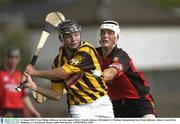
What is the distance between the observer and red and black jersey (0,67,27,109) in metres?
14.2

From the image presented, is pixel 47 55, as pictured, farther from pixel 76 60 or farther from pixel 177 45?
pixel 76 60

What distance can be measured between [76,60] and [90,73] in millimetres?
220


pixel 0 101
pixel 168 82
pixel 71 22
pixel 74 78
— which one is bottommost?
pixel 168 82

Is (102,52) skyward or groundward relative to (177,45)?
skyward

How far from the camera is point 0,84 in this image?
14.3 meters

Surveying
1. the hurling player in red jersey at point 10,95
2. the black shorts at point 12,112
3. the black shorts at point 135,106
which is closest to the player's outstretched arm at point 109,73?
the black shorts at point 135,106

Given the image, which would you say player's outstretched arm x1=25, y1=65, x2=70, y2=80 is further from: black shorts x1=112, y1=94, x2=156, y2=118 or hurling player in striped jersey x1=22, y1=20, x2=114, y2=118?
black shorts x1=112, y1=94, x2=156, y2=118

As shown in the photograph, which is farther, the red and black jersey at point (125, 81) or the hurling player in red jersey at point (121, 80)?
the red and black jersey at point (125, 81)

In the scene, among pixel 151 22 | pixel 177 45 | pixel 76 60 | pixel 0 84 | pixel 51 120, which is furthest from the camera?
pixel 177 45

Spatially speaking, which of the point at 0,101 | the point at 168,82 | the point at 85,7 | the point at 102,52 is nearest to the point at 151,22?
the point at 85,7

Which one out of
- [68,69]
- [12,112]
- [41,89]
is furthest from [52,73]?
[12,112]

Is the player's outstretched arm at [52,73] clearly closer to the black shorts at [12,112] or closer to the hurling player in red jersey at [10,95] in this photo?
the hurling player in red jersey at [10,95]

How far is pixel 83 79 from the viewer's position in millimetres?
9586

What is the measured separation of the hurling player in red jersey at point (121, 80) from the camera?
32.8 ft
